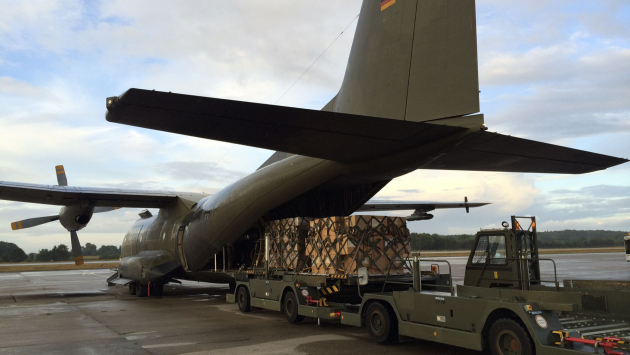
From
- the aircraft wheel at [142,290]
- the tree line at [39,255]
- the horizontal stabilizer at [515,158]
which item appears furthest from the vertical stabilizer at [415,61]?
the tree line at [39,255]

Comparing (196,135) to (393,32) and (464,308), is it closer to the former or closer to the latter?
(393,32)

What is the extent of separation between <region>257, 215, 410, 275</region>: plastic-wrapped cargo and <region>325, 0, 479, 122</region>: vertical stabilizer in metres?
2.53

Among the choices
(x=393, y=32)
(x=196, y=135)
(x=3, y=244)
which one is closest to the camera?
(x=196, y=135)

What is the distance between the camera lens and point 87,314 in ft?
44.7

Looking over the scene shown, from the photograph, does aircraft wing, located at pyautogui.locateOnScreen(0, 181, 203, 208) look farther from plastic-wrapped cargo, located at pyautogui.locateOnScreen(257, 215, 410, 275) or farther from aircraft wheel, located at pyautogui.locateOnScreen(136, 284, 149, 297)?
plastic-wrapped cargo, located at pyautogui.locateOnScreen(257, 215, 410, 275)

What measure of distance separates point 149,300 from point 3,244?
93.7 m

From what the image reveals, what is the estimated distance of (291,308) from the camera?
1116 centimetres

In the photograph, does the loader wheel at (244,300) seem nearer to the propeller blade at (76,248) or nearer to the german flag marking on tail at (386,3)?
the german flag marking on tail at (386,3)

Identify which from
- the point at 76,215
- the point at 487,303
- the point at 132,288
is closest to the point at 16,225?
the point at 76,215

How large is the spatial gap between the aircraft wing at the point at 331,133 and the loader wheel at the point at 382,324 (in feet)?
9.38

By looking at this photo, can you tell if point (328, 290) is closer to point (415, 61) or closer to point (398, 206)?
point (415, 61)

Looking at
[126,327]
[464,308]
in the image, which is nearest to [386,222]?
[464,308]

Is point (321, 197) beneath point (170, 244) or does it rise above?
above

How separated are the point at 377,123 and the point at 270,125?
5.62 feet
